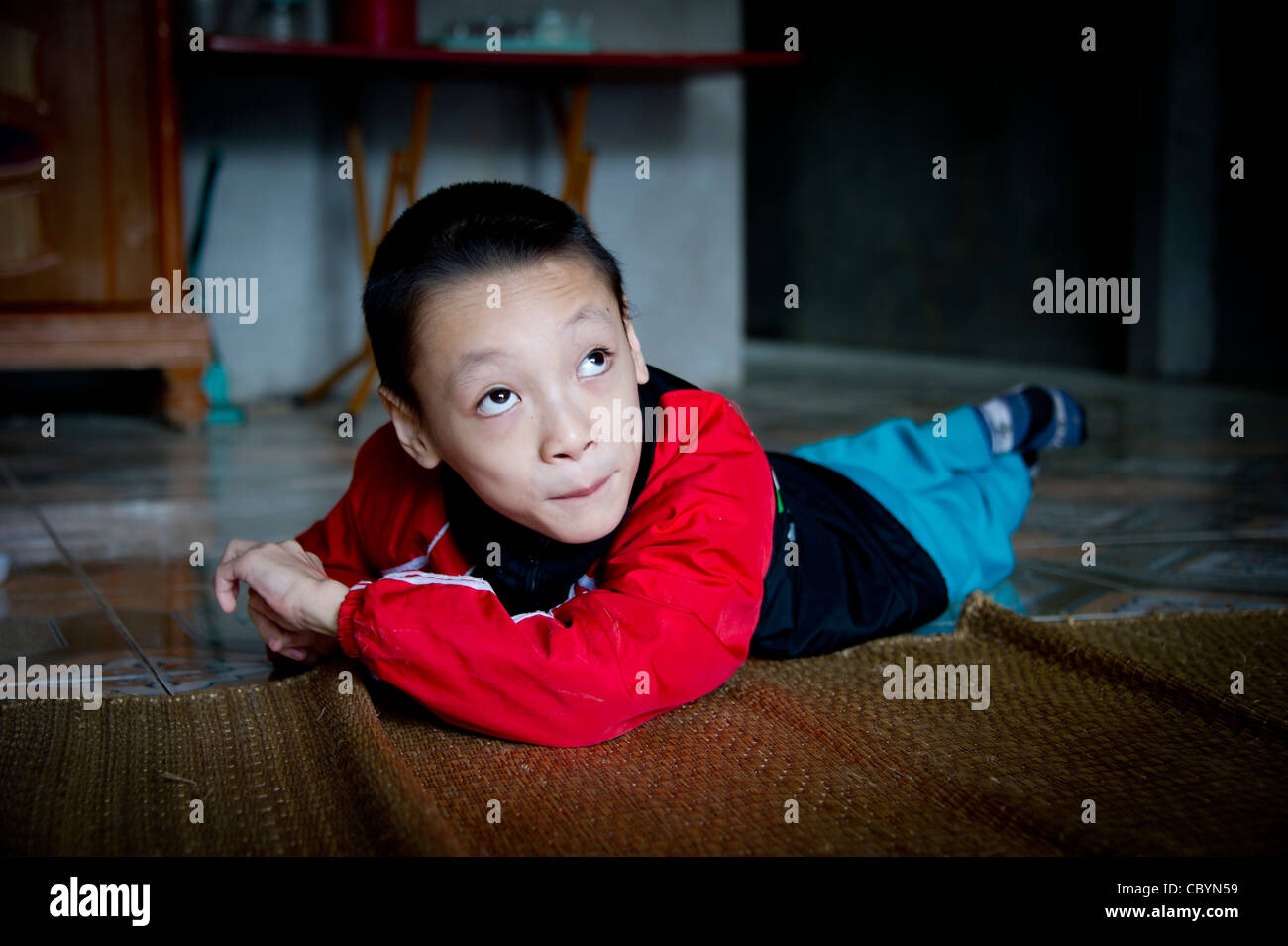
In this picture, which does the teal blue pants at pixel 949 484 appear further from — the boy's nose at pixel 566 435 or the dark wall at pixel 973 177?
the dark wall at pixel 973 177

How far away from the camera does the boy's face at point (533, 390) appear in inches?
36.1

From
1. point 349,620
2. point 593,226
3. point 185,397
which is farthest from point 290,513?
point 593,226

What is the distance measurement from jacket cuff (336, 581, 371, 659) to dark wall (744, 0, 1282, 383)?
3783 millimetres

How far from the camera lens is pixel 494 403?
0.93 meters

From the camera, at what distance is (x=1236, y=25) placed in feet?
13.0

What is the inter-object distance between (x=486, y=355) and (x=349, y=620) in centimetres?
24

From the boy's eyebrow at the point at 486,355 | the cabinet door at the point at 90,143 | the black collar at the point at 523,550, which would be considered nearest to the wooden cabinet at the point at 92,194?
the cabinet door at the point at 90,143

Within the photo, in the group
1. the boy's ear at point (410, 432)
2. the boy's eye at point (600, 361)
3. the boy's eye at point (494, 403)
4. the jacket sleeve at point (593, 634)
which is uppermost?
the boy's eye at point (600, 361)

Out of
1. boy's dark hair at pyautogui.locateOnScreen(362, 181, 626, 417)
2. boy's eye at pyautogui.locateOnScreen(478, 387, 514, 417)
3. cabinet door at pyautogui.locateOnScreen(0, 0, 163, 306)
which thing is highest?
cabinet door at pyautogui.locateOnScreen(0, 0, 163, 306)

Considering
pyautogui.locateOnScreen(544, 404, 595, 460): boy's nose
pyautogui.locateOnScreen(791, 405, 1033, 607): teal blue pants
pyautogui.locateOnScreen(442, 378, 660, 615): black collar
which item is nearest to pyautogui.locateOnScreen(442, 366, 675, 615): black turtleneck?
pyautogui.locateOnScreen(442, 378, 660, 615): black collar

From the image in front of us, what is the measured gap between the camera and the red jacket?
917mm

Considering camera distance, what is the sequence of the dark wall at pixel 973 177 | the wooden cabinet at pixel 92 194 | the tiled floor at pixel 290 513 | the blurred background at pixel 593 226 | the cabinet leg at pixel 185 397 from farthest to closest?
the dark wall at pixel 973 177 → the cabinet leg at pixel 185 397 → the wooden cabinet at pixel 92 194 → the blurred background at pixel 593 226 → the tiled floor at pixel 290 513

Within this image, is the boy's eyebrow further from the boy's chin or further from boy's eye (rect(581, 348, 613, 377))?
the boy's chin
